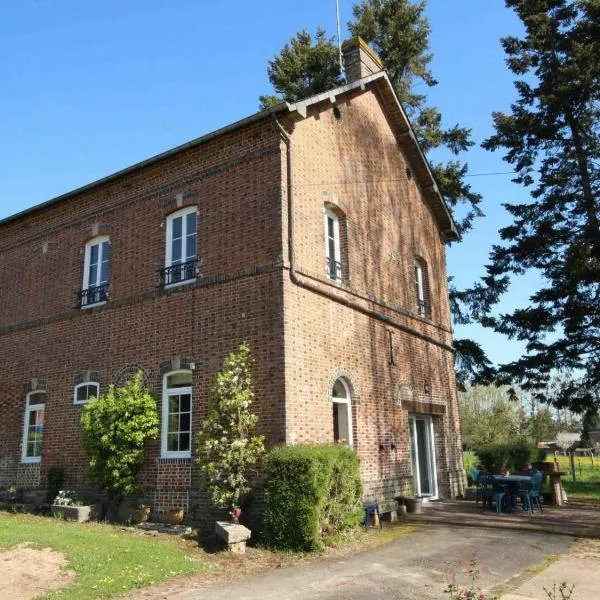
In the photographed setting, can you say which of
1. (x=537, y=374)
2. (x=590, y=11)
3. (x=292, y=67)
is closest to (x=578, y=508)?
(x=537, y=374)

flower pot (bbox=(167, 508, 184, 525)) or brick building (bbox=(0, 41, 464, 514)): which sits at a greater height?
brick building (bbox=(0, 41, 464, 514))

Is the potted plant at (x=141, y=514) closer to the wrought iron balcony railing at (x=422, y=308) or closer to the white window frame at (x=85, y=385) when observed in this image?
the white window frame at (x=85, y=385)

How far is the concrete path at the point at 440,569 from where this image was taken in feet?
23.4

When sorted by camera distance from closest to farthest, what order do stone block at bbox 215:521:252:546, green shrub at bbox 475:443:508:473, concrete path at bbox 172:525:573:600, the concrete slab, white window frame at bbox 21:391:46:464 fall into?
the concrete slab
concrete path at bbox 172:525:573:600
stone block at bbox 215:521:252:546
white window frame at bbox 21:391:46:464
green shrub at bbox 475:443:508:473

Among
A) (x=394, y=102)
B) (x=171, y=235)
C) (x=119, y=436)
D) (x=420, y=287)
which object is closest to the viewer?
(x=119, y=436)

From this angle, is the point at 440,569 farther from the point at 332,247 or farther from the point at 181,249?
the point at 181,249

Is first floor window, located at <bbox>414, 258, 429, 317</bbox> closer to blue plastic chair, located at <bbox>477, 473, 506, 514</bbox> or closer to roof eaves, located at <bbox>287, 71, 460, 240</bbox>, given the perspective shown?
roof eaves, located at <bbox>287, 71, 460, 240</bbox>

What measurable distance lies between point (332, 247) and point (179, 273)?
3.58 m

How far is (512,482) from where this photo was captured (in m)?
14.0

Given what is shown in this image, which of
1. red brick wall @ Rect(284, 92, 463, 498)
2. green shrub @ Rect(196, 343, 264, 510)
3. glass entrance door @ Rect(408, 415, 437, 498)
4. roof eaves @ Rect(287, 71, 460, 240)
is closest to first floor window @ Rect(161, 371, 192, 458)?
green shrub @ Rect(196, 343, 264, 510)

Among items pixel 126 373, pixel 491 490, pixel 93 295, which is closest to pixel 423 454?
pixel 491 490

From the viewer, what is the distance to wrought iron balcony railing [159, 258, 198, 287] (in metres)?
12.6

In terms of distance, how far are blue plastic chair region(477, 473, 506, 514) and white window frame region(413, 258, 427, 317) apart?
16.5 feet

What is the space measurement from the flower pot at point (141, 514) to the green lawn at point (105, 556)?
757mm
